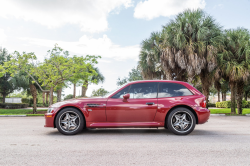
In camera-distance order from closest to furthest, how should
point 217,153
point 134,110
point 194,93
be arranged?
point 217,153
point 134,110
point 194,93

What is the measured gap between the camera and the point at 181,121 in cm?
623

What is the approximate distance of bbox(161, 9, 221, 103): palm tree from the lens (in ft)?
55.9

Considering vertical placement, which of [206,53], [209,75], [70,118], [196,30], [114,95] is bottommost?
[70,118]

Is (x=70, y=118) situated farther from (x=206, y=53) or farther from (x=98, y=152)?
(x=206, y=53)

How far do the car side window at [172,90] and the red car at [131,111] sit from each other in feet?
0.10

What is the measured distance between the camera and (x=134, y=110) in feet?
19.9

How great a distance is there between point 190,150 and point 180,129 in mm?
1742

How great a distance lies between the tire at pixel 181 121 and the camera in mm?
6148

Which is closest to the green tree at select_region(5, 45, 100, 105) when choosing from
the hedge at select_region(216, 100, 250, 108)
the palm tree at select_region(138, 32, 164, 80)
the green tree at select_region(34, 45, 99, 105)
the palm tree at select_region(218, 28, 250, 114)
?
the green tree at select_region(34, 45, 99, 105)

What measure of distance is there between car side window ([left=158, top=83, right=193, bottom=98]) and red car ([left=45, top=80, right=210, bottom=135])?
3 cm

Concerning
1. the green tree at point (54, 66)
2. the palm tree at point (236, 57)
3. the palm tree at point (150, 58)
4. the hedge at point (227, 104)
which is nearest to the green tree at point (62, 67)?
the green tree at point (54, 66)

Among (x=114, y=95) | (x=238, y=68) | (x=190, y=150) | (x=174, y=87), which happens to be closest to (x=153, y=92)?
(x=174, y=87)

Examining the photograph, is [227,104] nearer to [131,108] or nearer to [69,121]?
[131,108]

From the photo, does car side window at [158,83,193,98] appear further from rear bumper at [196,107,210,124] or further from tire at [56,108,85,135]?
tire at [56,108,85,135]
